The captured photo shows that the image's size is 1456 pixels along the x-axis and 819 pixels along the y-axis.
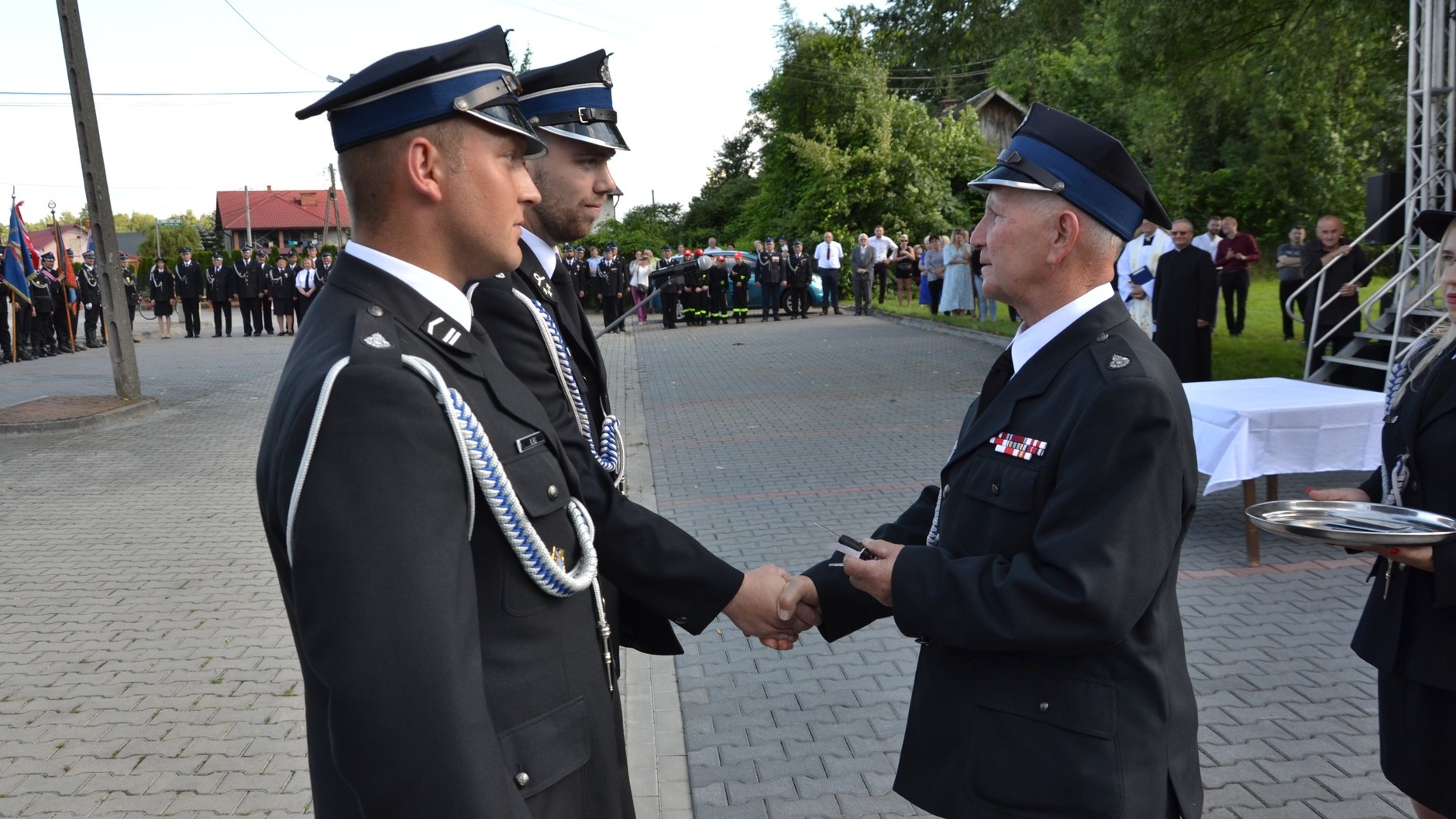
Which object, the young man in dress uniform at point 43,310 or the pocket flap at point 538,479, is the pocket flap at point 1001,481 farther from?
the young man in dress uniform at point 43,310

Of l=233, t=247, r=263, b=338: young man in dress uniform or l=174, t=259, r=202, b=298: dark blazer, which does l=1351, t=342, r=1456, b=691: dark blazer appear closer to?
l=233, t=247, r=263, b=338: young man in dress uniform

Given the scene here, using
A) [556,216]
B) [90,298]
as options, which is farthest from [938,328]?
[556,216]

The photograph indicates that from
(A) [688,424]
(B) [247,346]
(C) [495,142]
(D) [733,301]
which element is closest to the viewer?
(C) [495,142]

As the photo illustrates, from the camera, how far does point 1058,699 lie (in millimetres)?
2176

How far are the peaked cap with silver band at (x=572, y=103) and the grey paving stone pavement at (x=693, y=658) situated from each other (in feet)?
7.82

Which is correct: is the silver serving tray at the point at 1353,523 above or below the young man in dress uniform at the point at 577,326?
below

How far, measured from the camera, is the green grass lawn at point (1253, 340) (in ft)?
47.3

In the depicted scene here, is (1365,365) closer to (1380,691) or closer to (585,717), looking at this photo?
(1380,691)

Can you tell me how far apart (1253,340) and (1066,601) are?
59.6 feet

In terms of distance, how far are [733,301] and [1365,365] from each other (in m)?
18.4

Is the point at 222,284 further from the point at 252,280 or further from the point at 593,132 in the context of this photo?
the point at 593,132

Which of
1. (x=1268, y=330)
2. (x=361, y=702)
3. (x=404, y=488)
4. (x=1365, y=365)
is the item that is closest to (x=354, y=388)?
(x=404, y=488)

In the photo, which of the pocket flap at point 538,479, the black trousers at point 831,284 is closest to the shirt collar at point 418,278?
the pocket flap at point 538,479

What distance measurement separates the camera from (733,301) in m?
28.7
